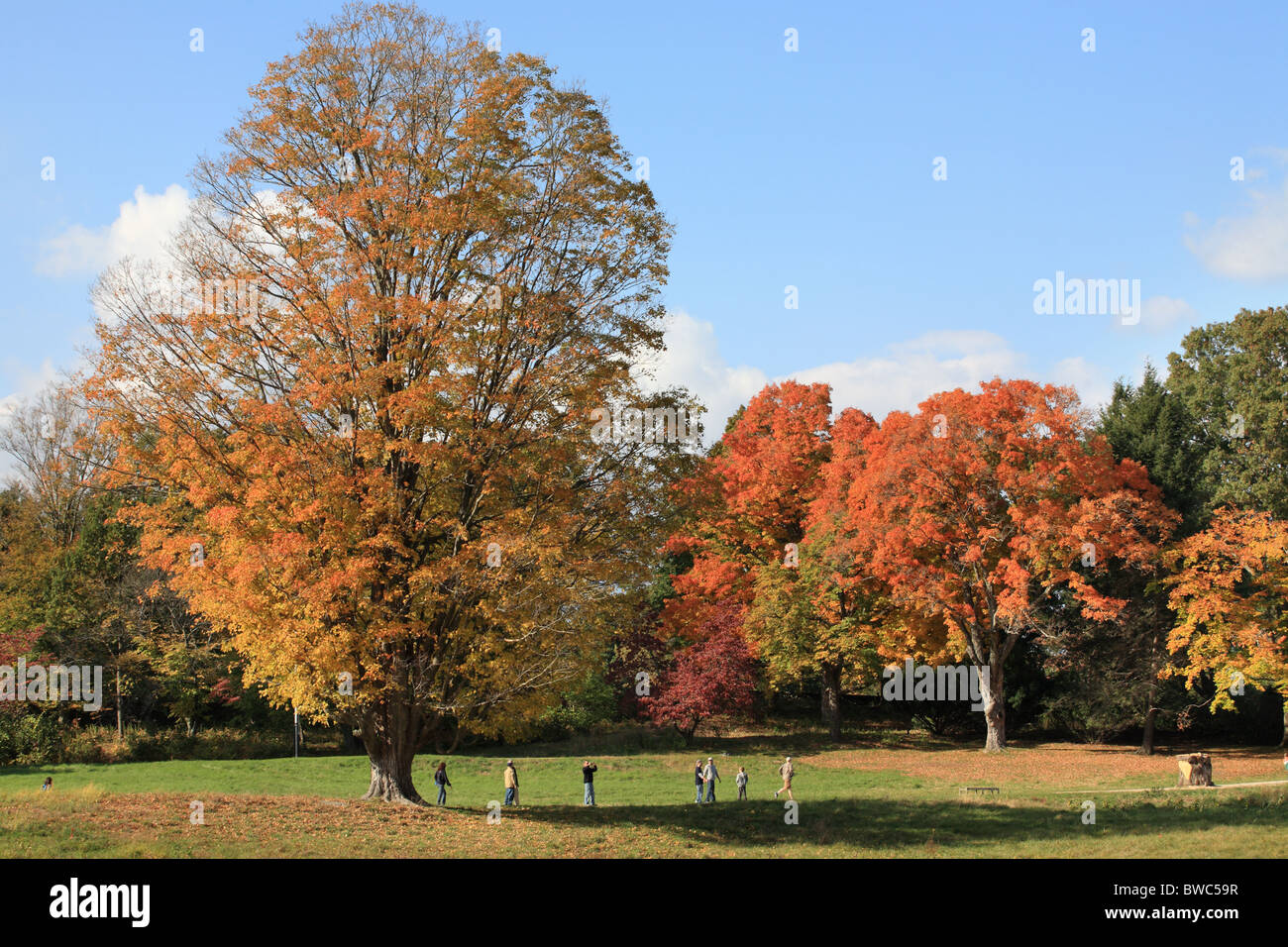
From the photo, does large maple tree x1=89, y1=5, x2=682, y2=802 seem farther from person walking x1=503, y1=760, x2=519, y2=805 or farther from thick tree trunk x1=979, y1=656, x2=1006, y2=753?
thick tree trunk x1=979, y1=656, x2=1006, y2=753

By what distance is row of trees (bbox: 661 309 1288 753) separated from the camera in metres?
36.2

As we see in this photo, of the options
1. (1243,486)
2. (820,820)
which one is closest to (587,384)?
(820,820)

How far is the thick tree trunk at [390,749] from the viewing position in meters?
19.9

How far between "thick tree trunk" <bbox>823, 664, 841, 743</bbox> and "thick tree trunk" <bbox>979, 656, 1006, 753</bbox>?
6.62 metres

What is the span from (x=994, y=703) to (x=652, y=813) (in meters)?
23.4

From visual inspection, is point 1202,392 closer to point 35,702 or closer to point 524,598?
point 524,598

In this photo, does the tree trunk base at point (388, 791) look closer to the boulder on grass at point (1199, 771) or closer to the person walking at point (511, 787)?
the person walking at point (511, 787)

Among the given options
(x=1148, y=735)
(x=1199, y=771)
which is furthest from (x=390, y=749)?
(x=1148, y=735)

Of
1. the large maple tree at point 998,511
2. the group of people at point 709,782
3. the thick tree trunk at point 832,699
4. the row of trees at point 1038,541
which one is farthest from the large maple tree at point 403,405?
the thick tree trunk at point 832,699

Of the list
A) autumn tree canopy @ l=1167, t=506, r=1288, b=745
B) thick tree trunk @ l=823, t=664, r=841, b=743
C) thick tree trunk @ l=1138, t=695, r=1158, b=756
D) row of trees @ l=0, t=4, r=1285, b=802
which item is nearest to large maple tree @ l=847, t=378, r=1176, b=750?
autumn tree canopy @ l=1167, t=506, r=1288, b=745

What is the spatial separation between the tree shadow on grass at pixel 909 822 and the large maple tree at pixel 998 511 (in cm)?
1514

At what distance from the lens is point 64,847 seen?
13.6 m

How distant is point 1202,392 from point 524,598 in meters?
37.6

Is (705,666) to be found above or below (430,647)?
below
